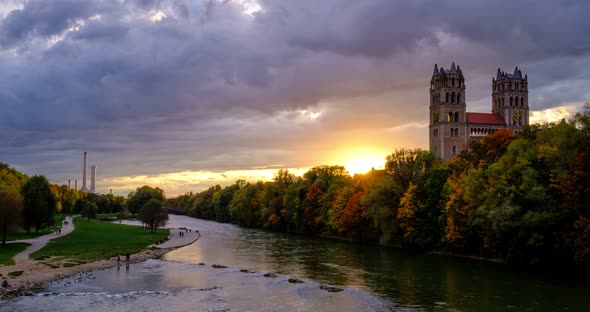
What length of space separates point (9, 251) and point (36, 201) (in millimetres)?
24836

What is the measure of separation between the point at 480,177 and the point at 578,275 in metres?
17.8

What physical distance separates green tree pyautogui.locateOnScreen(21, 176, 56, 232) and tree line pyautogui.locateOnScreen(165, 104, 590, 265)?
52929 millimetres

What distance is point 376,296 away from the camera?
151ft

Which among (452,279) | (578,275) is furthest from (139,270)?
(578,275)

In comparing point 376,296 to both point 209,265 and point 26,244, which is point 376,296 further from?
point 26,244

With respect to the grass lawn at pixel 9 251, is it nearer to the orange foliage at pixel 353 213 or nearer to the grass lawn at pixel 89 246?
the grass lawn at pixel 89 246

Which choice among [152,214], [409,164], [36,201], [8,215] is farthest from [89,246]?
[409,164]

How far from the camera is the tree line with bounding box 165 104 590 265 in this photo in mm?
58062

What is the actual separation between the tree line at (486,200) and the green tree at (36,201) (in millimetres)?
52929

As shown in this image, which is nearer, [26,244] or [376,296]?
[376,296]

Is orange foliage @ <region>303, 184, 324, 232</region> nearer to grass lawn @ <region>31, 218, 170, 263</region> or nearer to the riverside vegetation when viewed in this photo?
the riverside vegetation

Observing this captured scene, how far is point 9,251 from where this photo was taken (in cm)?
7100

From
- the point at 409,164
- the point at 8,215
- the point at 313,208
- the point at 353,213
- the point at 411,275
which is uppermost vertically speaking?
the point at 409,164

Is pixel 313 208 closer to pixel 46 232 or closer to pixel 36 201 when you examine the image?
pixel 46 232
